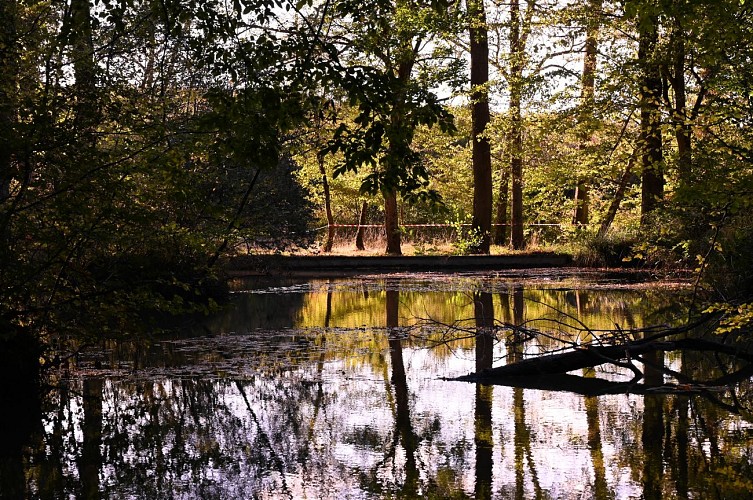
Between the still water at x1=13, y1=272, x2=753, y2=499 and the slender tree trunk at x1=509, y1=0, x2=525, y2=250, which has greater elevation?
the slender tree trunk at x1=509, y1=0, x2=525, y2=250

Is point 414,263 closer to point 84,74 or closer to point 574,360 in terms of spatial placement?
point 574,360

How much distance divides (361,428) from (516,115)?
21.9 m

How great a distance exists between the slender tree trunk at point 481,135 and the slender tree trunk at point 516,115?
82 cm

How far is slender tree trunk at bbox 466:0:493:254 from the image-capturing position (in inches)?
1152

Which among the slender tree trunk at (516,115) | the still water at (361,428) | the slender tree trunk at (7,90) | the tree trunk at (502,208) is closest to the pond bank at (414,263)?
the slender tree trunk at (516,115)

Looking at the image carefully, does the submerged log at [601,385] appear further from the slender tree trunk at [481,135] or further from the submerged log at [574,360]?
the slender tree trunk at [481,135]

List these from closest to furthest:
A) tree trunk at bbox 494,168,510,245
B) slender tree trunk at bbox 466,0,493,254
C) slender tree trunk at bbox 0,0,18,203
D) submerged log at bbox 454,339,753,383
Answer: slender tree trunk at bbox 0,0,18,203
submerged log at bbox 454,339,753,383
slender tree trunk at bbox 466,0,493,254
tree trunk at bbox 494,168,510,245

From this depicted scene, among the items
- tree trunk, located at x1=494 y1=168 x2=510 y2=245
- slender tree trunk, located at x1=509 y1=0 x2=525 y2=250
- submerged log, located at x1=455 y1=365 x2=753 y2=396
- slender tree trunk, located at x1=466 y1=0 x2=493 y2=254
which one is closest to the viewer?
submerged log, located at x1=455 y1=365 x2=753 y2=396

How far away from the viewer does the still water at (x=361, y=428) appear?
607cm

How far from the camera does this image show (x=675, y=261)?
68.9 feet

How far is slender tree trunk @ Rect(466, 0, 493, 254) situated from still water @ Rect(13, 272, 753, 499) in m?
17.1

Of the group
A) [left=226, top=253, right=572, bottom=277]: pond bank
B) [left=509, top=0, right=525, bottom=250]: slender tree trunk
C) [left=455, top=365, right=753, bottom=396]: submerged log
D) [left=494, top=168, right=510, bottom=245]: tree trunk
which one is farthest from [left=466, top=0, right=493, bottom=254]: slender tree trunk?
[left=455, top=365, right=753, bottom=396]: submerged log

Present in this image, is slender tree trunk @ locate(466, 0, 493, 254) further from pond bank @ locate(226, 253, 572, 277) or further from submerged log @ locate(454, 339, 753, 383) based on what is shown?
submerged log @ locate(454, 339, 753, 383)

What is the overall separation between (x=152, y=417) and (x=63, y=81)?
304 centimetres
